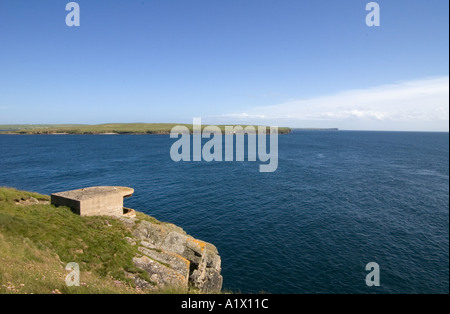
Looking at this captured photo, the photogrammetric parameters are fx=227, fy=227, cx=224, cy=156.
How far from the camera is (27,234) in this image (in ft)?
51.9

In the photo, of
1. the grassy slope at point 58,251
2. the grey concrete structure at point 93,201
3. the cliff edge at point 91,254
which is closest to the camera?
the grassy slope at point 58,251

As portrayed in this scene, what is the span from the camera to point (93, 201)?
832 inches

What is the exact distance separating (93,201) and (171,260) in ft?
30.4

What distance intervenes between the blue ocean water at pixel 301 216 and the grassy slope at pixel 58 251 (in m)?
13.4

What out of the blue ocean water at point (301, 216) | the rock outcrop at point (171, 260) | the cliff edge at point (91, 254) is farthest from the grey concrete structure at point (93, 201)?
the blue ocean water at point (301, 216)

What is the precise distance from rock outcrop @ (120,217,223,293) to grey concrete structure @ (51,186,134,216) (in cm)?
187

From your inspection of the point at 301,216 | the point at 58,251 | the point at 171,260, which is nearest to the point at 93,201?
the point at 58,251

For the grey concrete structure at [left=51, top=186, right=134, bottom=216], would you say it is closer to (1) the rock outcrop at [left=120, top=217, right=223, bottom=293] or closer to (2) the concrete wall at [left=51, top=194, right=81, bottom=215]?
(2) the concrete wall at [left=51, top=194, right=81, bottom=215]

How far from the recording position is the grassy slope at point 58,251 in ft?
36.8

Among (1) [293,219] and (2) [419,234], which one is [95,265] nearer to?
(1) [293,219]

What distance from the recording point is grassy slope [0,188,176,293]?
441 inches

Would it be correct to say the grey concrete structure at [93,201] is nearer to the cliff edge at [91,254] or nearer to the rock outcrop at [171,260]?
the cliff edge at [91,254]

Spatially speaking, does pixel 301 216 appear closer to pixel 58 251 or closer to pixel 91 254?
pixel 91 254

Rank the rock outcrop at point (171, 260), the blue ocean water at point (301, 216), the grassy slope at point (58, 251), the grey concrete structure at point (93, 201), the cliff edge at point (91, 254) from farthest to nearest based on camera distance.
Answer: the blue ocean water at point (301, 216) < the grey concrete structure at point (93, 201) < the rock outcrop at point (171, 260) < the cliff edge at point (91, 254) < the grassy slope at point (58, 251)
